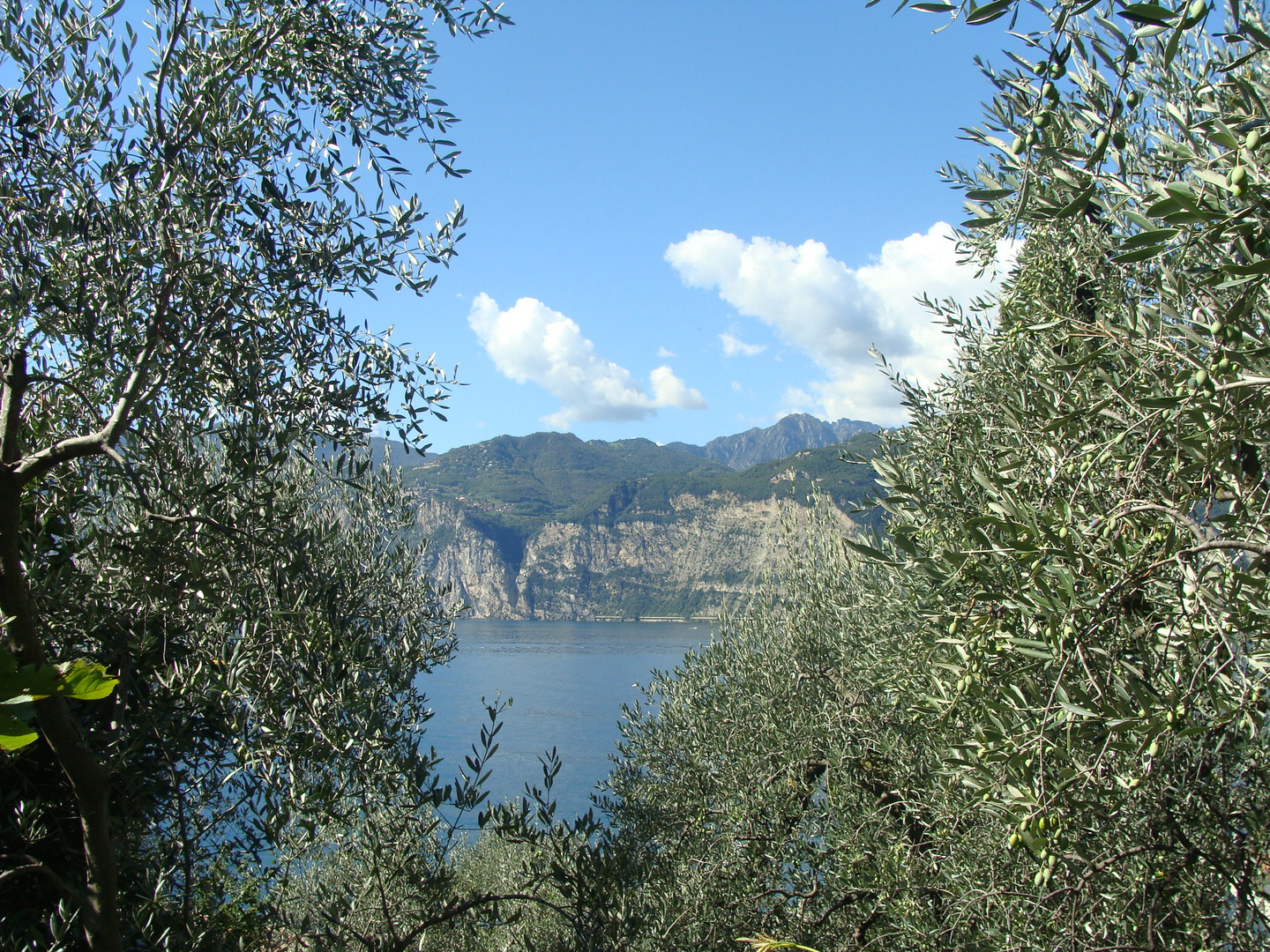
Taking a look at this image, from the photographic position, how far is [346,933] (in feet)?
13.6

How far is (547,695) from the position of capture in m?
74.2

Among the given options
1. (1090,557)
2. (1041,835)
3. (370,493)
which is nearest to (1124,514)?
(1090,557)

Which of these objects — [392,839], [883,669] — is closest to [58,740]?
[392,839]

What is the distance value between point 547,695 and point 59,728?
73.8 metres

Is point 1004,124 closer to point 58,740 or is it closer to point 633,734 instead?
point 58,740

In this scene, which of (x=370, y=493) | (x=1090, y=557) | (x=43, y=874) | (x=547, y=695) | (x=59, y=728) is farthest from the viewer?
(x=547, y=695)

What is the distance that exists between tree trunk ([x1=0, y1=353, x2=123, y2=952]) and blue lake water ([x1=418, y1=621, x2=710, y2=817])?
1719mm

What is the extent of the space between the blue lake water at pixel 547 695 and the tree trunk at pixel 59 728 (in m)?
1.72

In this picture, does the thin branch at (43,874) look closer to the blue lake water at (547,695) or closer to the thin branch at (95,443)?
the thin branch at (95,443)

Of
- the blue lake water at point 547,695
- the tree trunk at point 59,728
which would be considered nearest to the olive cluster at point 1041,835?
the blue lake water at point 547,695

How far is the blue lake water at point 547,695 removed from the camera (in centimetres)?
4284

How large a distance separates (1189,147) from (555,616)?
194376 millimetres

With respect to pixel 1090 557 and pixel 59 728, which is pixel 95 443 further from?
pixel 1090 557

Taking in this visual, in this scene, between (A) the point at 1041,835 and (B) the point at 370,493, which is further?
(B) the point at 370,493
